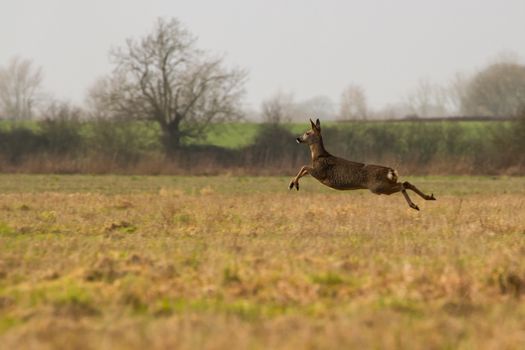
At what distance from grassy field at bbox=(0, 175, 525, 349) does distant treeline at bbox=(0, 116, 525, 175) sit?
37.1 m

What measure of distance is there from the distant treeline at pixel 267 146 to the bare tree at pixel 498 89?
4733 centimetres

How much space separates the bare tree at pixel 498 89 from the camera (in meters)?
105

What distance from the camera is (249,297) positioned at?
24.7ft

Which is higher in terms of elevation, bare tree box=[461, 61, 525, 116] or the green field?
bare tree box=[461, 61, 525, 116]

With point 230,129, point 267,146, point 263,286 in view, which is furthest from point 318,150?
point 230,129

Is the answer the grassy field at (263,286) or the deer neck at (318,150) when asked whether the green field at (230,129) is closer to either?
the deer neck at (318,150)

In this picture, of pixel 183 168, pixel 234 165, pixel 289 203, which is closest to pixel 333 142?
pixel 234 165

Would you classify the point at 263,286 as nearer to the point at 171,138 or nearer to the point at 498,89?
the point at 171,138

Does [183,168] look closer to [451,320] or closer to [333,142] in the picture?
[333,142]

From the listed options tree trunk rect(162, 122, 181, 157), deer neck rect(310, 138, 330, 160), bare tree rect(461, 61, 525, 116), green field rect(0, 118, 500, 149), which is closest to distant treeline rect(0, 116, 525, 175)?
green field rect(0, 118, 500, 149)

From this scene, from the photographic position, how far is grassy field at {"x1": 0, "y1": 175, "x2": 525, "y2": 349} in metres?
6.02

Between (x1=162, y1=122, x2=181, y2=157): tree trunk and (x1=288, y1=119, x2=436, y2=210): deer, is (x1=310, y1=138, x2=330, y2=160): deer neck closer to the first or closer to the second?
(x1=288, y1=119, x2=436, y2=210): deer

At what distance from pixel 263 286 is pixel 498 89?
104m

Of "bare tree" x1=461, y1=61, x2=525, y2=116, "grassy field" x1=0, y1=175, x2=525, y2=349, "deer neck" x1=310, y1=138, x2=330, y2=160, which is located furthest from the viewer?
"bare tree" x1=461, y1=61, x2=525, y2=116
